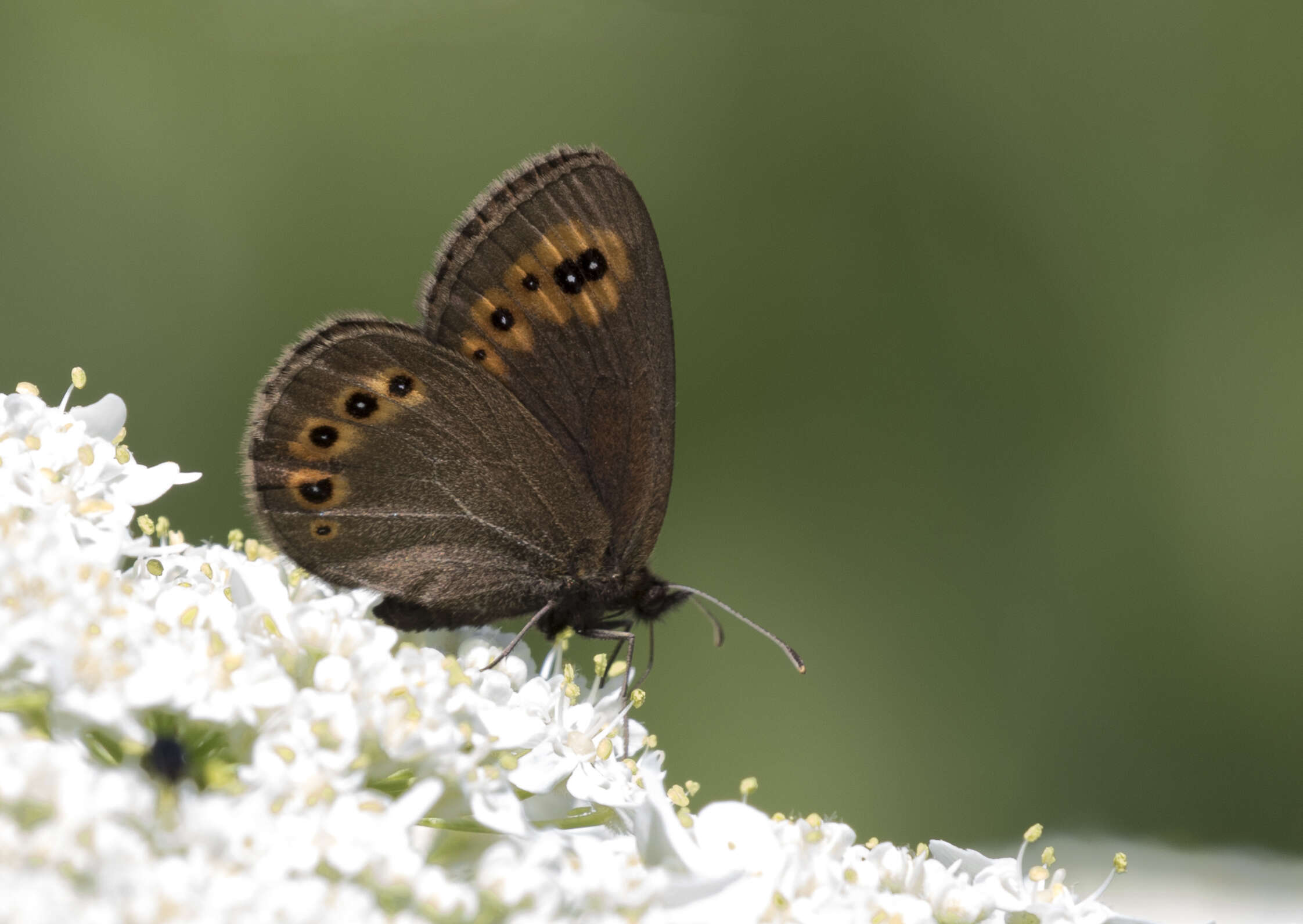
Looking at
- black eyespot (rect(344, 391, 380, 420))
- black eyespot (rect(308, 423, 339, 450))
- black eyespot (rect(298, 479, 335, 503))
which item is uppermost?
black eyespot (rect(344, 391, 380, 420))

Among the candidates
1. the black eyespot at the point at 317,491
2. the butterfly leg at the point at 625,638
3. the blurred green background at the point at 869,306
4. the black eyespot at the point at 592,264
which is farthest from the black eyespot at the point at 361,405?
the blurred green background at the point at 869,306

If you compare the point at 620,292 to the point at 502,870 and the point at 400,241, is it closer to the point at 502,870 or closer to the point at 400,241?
the point at 502,870

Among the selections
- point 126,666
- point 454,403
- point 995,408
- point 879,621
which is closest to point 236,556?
point 454,403

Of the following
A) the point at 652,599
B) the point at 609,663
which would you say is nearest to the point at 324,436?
the point at 609,663

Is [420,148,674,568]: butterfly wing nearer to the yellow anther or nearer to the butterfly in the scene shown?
the butterfly

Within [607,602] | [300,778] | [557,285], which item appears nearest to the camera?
[300,778]

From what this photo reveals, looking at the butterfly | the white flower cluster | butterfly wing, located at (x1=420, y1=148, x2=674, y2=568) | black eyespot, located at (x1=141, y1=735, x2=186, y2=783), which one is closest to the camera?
the white flower cluster

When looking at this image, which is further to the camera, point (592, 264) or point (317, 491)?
point (592, 264)

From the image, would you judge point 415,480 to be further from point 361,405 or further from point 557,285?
point 557,285

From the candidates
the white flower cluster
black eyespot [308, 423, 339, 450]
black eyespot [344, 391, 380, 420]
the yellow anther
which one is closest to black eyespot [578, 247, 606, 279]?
black eyespot [344, 391, 380, 420]
